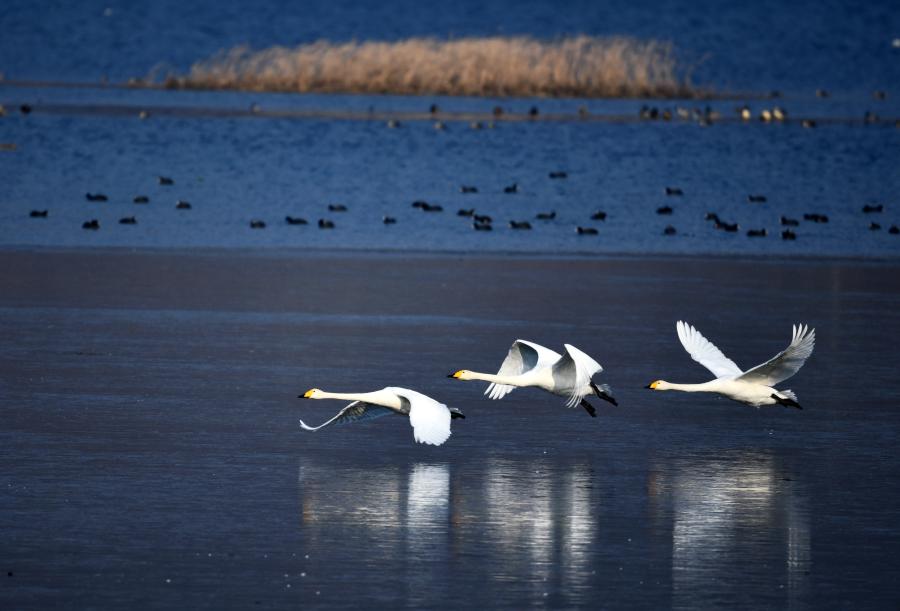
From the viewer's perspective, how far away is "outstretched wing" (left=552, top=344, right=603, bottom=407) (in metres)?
12.1

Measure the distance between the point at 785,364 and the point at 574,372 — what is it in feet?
4.47

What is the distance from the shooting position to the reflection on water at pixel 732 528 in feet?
27.9

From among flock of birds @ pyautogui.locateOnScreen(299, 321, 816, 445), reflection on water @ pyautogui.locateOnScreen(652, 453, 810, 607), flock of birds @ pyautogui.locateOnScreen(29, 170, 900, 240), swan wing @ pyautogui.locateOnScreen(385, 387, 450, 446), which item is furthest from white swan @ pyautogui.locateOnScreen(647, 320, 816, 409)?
flock of birds @ pyautogui.locateOnScreen(29, 170, 900, 240)

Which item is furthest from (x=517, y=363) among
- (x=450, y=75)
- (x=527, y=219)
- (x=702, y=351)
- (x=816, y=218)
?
(x=450, y=75)

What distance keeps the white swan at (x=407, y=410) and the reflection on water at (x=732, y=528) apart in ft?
4.29

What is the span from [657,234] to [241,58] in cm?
5642

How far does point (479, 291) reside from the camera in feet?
70.9

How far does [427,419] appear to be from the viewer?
36.8ft

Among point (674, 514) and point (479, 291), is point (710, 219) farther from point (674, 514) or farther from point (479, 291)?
point (674, 514)

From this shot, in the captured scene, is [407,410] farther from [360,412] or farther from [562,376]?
[562,376]

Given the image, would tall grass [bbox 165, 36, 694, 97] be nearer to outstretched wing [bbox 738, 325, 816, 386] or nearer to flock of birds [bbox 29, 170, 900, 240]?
flock of birds [bbox 29, 170, 900, 240]

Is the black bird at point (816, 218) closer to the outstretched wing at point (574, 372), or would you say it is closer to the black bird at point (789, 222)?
the black bird at point (789, 222)

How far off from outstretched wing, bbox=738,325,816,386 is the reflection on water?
63 centimetres

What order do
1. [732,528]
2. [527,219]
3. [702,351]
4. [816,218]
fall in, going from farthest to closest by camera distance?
[527,219], [816,218], [702,351], [732,528]
